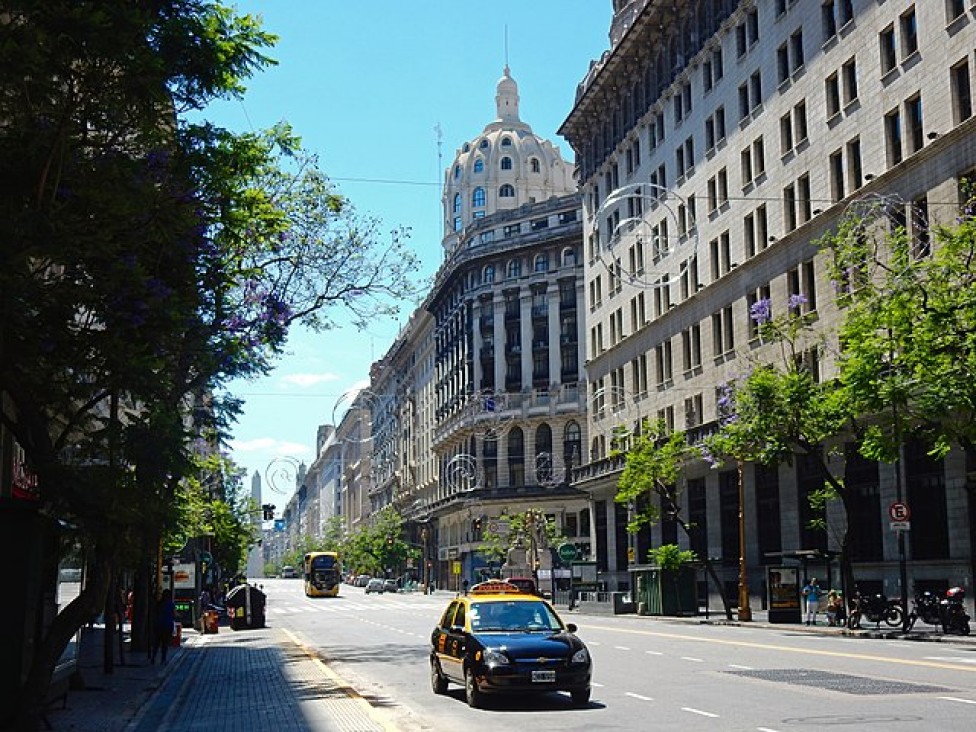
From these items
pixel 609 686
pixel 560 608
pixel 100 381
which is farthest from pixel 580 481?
pixel 100 381

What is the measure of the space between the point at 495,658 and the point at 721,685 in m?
4.79

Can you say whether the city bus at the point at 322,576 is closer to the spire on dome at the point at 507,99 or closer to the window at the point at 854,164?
the window at the point at 854,164

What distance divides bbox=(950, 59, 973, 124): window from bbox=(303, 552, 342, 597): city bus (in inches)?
3020

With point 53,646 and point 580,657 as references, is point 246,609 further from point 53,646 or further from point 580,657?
point 53,646

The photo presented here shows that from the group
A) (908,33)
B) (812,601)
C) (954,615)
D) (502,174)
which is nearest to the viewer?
(954,615)

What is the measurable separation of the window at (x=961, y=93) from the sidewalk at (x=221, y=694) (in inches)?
652

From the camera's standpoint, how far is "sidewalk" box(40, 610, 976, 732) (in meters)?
18.0

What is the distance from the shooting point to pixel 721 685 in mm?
21719

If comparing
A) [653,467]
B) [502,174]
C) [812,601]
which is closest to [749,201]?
[653,467]

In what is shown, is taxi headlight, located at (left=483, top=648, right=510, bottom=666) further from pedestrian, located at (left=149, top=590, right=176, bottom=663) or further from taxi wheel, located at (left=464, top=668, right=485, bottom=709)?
pedestrian, located at (left=149, top=590, right=176, bottom=663)

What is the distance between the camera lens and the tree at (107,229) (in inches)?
567

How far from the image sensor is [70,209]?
610 inches

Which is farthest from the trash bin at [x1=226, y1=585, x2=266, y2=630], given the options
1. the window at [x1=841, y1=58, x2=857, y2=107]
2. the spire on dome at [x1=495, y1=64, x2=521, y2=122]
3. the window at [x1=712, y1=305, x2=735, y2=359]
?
the spire on dome at [x1=495, y1=64, x2=521, y2=122]

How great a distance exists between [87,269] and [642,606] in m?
47.9
